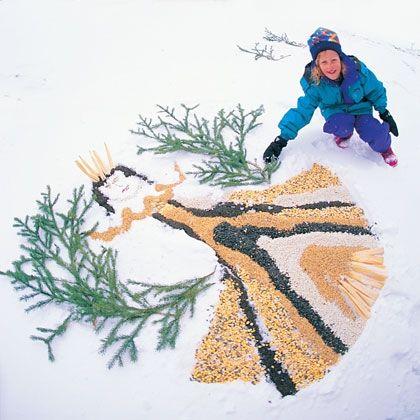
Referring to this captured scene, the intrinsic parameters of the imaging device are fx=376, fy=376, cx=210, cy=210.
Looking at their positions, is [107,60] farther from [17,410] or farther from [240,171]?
[17,410]

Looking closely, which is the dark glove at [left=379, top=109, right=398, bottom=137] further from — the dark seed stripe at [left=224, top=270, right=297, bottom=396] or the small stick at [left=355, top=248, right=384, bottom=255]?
the dark seed stripe at [left=224, top=270, right=297, bottom=396]

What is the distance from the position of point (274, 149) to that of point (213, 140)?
1.98ft

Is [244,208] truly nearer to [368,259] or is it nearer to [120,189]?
[368,259]

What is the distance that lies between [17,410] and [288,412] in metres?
1.84

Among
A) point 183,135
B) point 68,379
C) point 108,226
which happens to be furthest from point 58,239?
point 183,135

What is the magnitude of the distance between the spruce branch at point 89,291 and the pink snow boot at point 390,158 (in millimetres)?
2014

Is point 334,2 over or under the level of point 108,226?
over

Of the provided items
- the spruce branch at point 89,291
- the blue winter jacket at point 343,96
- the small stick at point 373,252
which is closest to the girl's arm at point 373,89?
the blue winter jacket at point 343,96

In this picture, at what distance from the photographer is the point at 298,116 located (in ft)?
11.4

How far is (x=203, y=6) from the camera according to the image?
6441 millimetres

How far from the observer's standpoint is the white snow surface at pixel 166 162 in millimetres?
2535

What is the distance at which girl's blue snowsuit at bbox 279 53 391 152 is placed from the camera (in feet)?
10.5

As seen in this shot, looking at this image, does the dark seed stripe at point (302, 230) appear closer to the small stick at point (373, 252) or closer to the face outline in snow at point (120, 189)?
the small stick at point (373, 252)

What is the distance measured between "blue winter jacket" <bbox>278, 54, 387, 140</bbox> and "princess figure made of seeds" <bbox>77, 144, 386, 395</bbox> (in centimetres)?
47
